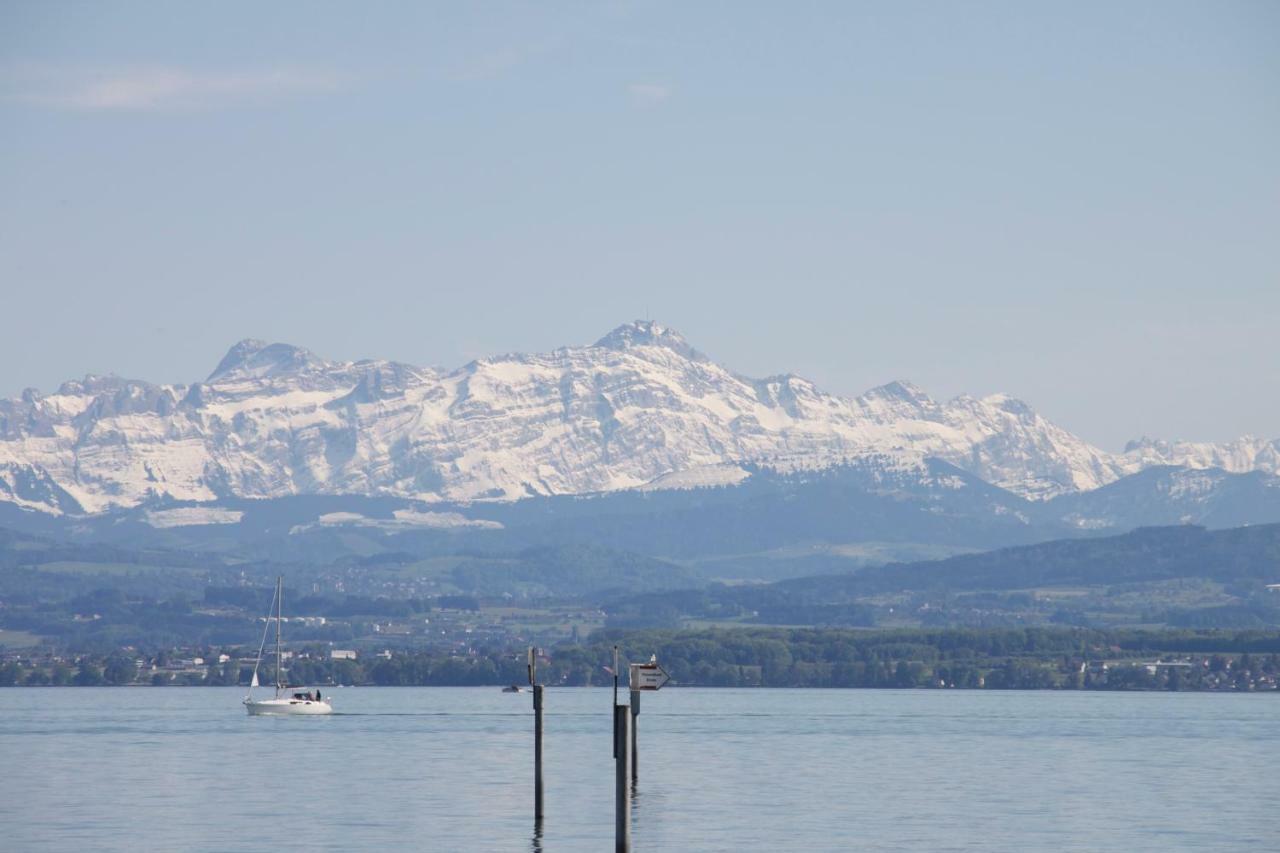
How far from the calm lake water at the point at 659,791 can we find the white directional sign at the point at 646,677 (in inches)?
249

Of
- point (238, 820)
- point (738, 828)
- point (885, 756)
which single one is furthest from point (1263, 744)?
point (238, 820)

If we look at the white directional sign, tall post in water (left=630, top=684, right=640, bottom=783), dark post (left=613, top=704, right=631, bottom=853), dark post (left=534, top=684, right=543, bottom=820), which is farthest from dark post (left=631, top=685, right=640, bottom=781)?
dark post (left=613, top=704, right=631, bottom=853)

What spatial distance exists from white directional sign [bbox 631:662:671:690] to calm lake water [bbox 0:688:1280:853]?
6327 millimetres

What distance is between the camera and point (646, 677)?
8912 centimetres

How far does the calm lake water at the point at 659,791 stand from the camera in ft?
303

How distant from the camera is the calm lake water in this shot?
92.5 metres

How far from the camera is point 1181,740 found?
171875 millimetres

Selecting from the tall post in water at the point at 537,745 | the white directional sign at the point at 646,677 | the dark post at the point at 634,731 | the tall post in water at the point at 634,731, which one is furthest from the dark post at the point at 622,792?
the tall post in water at the point at 537,745

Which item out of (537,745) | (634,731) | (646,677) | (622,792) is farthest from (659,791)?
(622,792)

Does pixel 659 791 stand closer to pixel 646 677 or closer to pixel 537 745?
Answer: pixel 537 745

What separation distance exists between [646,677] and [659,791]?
28.6 metres

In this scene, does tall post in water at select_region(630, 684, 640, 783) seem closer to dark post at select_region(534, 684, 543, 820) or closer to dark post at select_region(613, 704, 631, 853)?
dark post at select_region(534, 684, 543, 820)

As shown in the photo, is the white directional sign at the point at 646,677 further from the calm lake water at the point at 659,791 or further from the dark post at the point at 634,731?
the calm lake water at the point at 659,791

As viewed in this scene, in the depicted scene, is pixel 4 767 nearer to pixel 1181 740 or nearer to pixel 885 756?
pixel 885 756
